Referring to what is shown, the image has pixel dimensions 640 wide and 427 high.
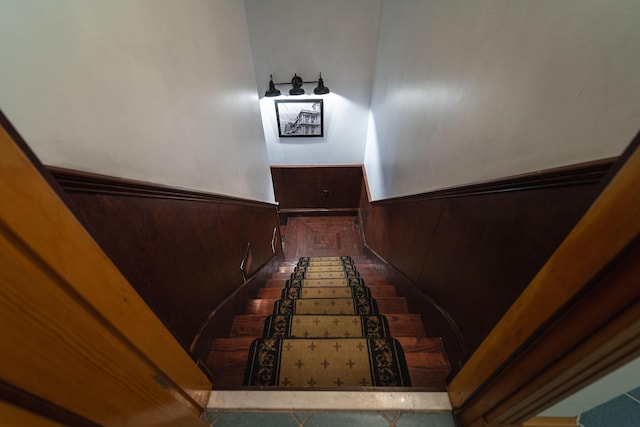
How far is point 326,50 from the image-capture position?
3.23 metres

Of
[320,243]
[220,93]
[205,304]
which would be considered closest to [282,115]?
[320,243]

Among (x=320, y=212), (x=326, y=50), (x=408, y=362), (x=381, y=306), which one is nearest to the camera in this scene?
(x=408, y=362)

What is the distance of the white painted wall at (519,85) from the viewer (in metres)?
0.51

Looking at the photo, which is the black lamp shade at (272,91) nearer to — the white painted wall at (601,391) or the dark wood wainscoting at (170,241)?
the dark wood wainscoting at (170,241)

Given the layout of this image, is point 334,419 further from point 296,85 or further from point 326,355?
point 296,85

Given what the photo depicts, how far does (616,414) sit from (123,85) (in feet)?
5.96

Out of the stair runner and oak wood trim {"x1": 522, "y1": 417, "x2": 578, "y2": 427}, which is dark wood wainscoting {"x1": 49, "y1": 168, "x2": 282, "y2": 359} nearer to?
the stair runner

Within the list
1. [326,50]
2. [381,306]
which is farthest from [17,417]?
[326,50]

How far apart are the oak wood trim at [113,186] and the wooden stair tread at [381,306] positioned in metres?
1.08

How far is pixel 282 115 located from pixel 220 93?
107 inches

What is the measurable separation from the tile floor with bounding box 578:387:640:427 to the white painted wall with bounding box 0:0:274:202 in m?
1.63

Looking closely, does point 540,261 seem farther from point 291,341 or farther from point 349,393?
point 291,341

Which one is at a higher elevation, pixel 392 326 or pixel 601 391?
pixel 392 326

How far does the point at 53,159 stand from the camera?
563mm
